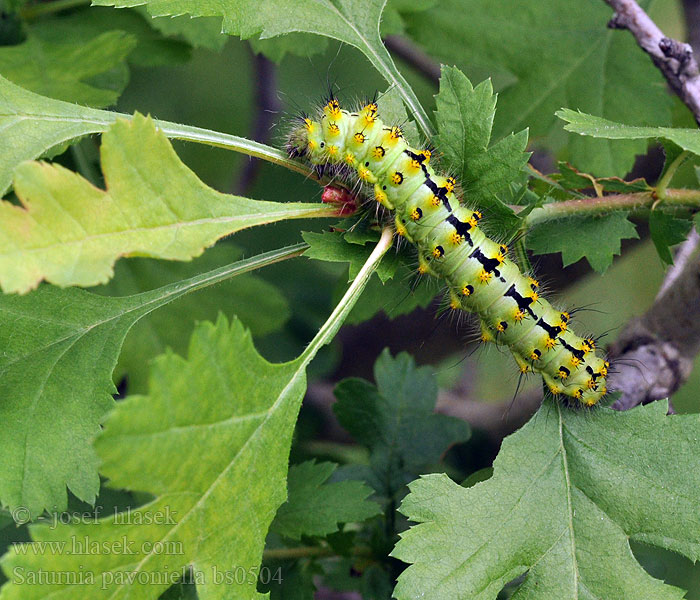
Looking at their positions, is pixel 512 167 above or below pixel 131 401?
above

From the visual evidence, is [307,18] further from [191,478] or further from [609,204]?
[191,478]

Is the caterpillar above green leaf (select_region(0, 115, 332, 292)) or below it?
below

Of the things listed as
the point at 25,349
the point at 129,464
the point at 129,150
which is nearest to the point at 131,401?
the point at 129,464

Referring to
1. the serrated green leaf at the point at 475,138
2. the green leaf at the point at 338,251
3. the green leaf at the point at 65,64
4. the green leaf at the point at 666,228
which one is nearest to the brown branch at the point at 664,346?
the green leaf at the point at 666,228

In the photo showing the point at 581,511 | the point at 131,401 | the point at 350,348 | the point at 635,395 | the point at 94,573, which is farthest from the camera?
the point at 350,348

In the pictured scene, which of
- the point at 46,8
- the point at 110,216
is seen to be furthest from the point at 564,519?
the point at 46,8

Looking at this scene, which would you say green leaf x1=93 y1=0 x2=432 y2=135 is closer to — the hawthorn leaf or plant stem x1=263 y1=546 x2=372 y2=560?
the hawthorn leaf

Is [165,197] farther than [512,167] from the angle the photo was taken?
No

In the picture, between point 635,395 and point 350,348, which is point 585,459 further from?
point 350,348

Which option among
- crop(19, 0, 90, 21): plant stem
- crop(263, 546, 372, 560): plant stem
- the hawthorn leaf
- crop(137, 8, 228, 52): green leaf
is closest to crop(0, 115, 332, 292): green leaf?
the hawthorn leaf
